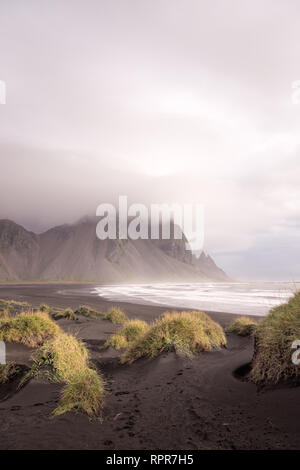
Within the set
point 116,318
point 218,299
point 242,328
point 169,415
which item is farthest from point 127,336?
point 218,299

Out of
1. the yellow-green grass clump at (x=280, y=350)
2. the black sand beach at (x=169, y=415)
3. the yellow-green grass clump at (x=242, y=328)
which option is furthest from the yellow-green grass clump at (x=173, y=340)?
the yellow-green grass clump at (x=242, y=328)

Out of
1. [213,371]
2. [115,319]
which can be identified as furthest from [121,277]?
[213,371]

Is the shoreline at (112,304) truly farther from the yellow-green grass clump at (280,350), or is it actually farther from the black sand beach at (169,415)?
the yellow-green grass clump at (280,350)

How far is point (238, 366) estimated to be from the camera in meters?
7.39

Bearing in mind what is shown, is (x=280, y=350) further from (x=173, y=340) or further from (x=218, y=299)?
(x=218, y=299)

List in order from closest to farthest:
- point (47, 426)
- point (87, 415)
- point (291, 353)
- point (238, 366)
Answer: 1. point (47, 426)
2. point (87, 415)
3. point (291, 353)
4. point (238, 366)

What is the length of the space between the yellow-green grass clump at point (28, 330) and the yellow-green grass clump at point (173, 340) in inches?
138

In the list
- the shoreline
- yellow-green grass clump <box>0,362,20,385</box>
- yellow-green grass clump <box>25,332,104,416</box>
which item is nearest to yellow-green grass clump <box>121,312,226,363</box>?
yellow-green grass clump <box>25,332,104,416</box>

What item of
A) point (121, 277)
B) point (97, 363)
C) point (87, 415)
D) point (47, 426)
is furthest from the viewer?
point (121, 277)

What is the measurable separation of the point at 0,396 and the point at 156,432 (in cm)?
428

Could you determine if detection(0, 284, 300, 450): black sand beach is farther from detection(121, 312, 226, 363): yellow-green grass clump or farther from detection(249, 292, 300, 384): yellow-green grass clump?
detection(121, 312, 226, 363): yellow-green grass clump

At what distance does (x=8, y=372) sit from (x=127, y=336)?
21.8ft

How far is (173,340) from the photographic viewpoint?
9297mm
